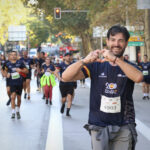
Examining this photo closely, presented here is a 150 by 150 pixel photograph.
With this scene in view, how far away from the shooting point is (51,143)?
8.70 metres

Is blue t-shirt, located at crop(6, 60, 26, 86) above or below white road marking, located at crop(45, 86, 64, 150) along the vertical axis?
above

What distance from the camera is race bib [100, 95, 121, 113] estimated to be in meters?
4.35

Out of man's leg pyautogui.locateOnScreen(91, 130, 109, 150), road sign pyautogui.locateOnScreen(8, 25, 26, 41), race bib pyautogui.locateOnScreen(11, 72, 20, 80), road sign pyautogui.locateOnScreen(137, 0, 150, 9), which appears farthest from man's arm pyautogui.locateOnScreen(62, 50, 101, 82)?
road sign pyautogui.locateOnScreen(8, 25, 26, 41)

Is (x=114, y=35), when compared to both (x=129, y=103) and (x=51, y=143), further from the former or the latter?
(x=51, y=143)

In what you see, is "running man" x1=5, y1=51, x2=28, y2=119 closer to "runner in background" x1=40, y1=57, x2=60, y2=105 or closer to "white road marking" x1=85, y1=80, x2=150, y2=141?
"white road marking" x1=85, y1=80, x2=150, y2=141

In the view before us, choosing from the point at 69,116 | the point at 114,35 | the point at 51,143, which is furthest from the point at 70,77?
the point at 69,116

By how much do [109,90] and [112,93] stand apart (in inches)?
1.5

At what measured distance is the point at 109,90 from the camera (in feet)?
14.5

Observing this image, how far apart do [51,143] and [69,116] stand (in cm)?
400

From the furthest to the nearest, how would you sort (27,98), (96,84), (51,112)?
1. (27,98)
2. (51,112)
3. (96,84)

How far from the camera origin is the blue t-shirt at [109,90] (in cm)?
440

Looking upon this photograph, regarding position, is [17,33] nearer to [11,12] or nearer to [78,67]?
[11,12]

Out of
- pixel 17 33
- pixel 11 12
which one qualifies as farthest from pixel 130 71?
pixel 11 12

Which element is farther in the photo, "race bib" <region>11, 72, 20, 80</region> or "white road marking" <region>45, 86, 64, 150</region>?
"race bib" <region>11, 72, 20, 80</region>
